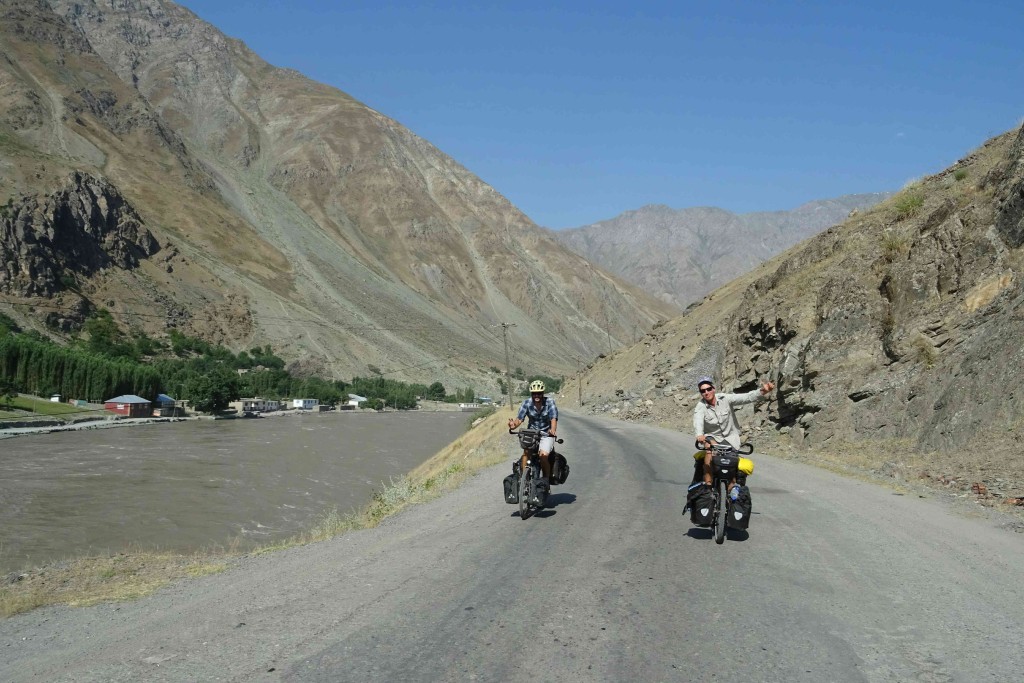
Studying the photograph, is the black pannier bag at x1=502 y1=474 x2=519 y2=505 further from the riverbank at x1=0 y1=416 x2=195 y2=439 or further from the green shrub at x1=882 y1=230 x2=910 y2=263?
the riverbank at x1=0 y1=416 x2=195 y2=439

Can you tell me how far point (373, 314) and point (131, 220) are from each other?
43.6m

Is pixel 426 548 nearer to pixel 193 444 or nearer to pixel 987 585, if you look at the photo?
pixel 987 585

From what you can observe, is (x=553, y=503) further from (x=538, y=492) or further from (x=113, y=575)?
(x=113, y=575)

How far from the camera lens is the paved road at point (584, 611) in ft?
15.4

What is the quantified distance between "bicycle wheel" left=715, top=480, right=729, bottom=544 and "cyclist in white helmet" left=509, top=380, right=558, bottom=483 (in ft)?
8.65

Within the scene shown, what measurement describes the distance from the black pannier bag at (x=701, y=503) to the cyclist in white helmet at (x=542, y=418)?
91.4 inches

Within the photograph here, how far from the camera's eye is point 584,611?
18.5 ft

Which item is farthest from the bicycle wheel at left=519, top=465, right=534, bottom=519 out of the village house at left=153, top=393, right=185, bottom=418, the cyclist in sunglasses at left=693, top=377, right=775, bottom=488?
the village house at left=153, top=393, right=185, bottom=418

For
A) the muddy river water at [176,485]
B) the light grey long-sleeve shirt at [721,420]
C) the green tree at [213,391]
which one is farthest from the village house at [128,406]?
the light grey long-sleeve shirt at [721,420]

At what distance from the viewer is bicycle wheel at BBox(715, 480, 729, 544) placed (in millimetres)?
8055

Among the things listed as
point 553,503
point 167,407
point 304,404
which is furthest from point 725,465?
point 304,404

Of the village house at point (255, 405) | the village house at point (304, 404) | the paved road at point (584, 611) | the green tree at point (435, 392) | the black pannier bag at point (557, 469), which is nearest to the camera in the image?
the paved road at point (584, 611)

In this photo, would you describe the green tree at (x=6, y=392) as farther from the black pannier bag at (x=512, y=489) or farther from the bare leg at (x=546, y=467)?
the bare leg at (x=546, y=467)

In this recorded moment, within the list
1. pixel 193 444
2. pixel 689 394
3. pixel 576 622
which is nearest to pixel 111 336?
pixel 193 444
